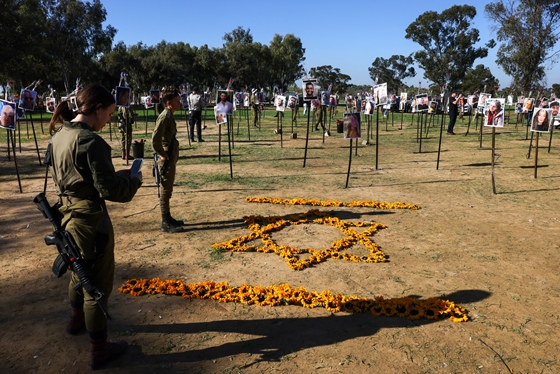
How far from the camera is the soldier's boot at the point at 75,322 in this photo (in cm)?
428

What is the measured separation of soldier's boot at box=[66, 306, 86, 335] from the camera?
4279 millimetres

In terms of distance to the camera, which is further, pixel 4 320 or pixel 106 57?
pixel 106 57

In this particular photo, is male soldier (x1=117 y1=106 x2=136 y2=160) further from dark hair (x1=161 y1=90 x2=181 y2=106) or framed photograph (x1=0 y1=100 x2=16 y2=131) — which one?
dark hair (x1=161 y1=90 x2=181 y2=106)

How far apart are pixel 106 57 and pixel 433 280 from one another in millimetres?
59665

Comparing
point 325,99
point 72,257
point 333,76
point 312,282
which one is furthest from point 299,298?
point 333,76

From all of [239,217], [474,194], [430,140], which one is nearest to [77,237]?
[239,217]

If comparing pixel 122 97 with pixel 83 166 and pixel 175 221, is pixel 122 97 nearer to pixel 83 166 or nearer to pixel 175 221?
pixel 175 221

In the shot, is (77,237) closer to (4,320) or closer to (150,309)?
(150,309)

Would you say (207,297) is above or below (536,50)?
below

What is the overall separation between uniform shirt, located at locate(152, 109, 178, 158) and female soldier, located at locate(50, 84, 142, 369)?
125 inches

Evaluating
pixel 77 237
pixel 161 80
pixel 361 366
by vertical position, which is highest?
pixel 161 80

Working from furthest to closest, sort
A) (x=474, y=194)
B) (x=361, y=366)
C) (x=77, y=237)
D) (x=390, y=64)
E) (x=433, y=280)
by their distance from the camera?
(x=390, y=64) → (x=474, y=194) → (x=433, y=280) → (x=361, y=366) → (x=77, y=237)

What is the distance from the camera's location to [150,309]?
4.97 meters

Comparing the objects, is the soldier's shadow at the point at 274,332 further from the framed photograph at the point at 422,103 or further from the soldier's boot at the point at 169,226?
the framed photograph at the point at 422,103
